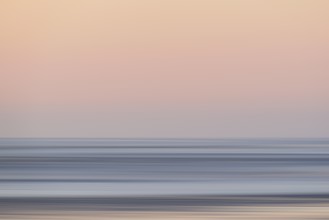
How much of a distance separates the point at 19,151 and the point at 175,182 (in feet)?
2.17

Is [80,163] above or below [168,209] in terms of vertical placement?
above

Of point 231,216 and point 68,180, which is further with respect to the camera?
point 68,180

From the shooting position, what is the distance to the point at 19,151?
426 centimetres

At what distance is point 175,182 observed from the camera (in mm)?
4254

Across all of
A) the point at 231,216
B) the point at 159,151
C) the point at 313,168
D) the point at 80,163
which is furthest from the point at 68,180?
the point at 313,168

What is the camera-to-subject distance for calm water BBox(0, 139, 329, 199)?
4.23m

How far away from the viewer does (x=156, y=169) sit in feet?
14.0

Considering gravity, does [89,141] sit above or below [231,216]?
above

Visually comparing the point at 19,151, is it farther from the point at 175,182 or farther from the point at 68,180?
the point at 175,182

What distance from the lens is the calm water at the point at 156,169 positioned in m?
4.23

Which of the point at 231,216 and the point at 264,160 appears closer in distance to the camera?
the point at 231,216

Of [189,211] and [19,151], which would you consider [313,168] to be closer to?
[189,211]

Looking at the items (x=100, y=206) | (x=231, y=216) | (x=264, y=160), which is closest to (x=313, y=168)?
(x=264, y=160)

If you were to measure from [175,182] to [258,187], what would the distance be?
1.14 feet
